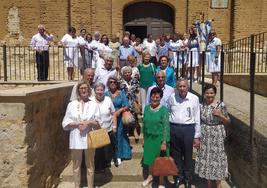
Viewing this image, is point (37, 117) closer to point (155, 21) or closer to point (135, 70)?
point (135, 70)

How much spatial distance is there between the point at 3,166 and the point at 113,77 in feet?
8.26

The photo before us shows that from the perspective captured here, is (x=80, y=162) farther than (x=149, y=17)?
No

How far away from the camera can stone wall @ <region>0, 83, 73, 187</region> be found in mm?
6598

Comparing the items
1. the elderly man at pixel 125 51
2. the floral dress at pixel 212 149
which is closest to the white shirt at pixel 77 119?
the floral dress at pixel 212 149

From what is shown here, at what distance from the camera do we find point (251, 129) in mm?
6637

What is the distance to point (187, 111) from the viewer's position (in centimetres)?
710

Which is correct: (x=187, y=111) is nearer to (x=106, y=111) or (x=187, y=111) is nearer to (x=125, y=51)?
(x=106, y=111)

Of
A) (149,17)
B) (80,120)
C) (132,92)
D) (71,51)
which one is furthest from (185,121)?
(149,17)

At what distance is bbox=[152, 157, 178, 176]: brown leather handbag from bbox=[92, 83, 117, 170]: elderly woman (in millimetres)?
1160

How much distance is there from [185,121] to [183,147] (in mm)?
487

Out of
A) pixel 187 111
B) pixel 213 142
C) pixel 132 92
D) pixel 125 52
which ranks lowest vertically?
pixel 213 142

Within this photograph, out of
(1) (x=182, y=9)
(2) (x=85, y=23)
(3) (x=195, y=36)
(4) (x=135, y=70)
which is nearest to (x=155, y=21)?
(1) (x=182, y=9)

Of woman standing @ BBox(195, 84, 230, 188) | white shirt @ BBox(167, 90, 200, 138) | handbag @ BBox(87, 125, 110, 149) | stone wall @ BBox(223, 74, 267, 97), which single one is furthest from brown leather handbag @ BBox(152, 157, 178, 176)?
stone wall @ BBox(223, 74, 267, 97)

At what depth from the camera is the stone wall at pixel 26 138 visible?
660 centimetres
